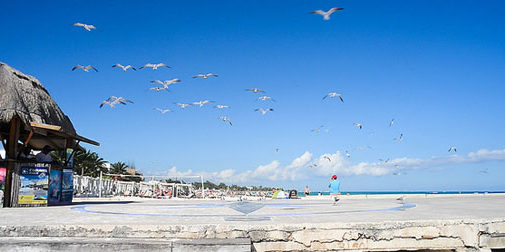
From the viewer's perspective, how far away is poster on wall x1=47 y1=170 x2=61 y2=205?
517 inches

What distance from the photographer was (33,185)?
12.6 metres

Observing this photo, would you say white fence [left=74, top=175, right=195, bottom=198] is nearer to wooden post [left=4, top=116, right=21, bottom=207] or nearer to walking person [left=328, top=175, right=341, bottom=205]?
wooden post [left=4, top=116, right=21, bottom=207]

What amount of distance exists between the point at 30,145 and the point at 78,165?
3502cm

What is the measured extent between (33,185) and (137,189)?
16.5 m

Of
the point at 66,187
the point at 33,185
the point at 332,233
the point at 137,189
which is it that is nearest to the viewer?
the point at 332,233

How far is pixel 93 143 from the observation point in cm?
1589

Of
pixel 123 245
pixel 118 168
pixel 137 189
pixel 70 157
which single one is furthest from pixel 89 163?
pixel 123 245

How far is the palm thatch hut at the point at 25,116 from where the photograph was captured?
12.3 meters

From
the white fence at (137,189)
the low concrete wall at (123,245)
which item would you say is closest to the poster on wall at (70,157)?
the white fence at (137,189)

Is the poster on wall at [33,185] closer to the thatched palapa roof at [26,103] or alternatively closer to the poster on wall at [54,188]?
the poster on wall at [54,188]

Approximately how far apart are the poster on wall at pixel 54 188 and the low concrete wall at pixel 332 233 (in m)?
7.96

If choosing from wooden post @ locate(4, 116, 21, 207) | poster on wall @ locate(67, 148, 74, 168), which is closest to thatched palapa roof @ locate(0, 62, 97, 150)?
wooden post @ locate(4, 116, 21, 207)

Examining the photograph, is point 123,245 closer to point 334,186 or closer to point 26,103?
point 26,103

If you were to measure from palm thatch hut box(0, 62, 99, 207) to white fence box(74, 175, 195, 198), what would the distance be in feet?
29.5
